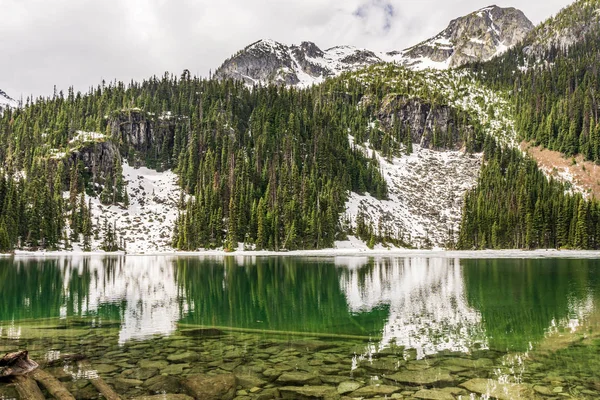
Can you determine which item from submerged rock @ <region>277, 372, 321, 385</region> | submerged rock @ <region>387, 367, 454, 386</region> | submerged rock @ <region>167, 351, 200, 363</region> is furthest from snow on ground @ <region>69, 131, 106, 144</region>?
submerged rock @ <region>387, 367, 454, 386</region>

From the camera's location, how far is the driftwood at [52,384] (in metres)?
10.9

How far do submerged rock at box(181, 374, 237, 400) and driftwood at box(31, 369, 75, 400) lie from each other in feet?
9.95

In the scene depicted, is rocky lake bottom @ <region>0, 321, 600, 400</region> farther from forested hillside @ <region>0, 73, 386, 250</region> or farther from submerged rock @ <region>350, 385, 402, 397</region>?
forested hillside @ <region>0, 73, 386, 250</region>

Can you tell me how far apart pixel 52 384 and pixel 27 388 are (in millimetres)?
598

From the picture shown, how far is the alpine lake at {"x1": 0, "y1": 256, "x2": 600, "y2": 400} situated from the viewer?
40.1 feet

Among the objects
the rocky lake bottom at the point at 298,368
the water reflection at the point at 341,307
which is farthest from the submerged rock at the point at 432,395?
the water reflection at the point at 341,307

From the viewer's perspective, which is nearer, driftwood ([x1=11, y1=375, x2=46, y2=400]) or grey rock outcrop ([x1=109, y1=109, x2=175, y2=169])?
driftwood ([x1=11, y1=375, x2=46, y2=400])

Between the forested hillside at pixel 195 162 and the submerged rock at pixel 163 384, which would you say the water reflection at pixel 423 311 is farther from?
the forested hillside at pixel 195 162

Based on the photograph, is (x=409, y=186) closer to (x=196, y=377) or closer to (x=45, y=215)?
(x=45, y=215)

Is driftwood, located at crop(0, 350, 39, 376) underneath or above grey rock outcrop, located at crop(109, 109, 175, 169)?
underneath

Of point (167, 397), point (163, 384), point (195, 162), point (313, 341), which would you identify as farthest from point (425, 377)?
point (195, 162)

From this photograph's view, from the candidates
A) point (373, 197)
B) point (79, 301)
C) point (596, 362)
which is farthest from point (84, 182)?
point (596, 362)

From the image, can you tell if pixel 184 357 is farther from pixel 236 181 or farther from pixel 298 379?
pixel 236 181

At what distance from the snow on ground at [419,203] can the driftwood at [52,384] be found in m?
132
